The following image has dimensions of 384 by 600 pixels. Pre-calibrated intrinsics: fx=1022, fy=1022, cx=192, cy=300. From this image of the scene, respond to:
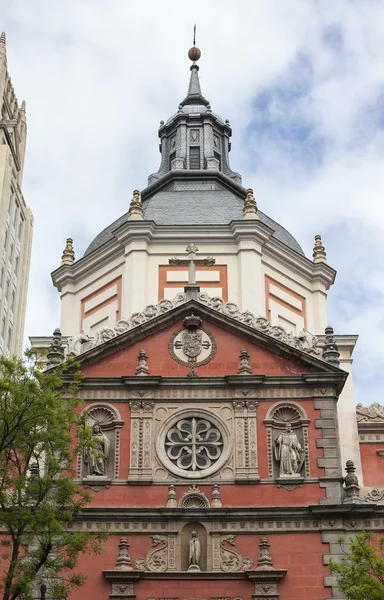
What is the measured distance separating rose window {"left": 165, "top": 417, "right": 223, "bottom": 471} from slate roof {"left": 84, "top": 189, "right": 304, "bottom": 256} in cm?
1308

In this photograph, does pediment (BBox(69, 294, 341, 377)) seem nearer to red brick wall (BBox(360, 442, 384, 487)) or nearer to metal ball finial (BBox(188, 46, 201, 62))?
red brick wall (BBox(360, 442, 384, 487))

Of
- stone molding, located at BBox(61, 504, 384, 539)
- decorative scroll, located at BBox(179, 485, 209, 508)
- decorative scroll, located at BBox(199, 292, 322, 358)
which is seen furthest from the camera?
decorative scroll, located at BBox(199, 292, 322, 358)

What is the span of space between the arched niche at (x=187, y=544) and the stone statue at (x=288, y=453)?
2.53m

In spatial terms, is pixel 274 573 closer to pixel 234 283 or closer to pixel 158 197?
pixel 234 283

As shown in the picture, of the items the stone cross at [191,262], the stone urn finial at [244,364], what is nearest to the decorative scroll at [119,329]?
the stone cross at [191,262]

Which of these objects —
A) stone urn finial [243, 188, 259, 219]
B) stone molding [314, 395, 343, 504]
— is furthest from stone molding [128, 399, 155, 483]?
stone urn finial [243, 188, 259, 219]

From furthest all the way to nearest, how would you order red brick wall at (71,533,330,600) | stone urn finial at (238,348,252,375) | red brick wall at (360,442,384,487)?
red brick wall at (360,442,384,487)
stone urn finial at (238,348,252,375)
red brick wall at (71,533,330,600)

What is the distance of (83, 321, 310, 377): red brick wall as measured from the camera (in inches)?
1105

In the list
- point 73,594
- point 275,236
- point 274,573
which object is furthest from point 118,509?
point 275,236

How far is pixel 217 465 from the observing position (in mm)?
26531

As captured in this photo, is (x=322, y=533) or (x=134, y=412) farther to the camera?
(x=134, y=412)

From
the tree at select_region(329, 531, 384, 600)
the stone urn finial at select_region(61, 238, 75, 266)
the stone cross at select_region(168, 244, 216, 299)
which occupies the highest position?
the stone urn finial at select_region(61, 238, 75, 266)

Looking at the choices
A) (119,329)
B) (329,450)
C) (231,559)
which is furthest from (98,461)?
(329,450)

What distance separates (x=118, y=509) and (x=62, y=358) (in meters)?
4.87
